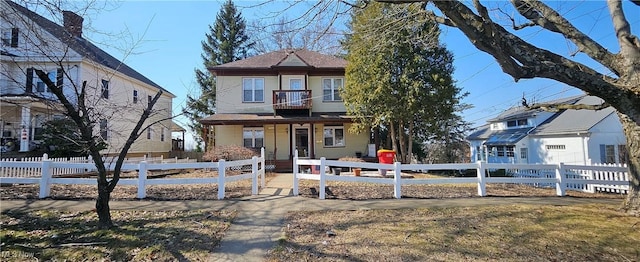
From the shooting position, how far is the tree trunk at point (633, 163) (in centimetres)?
664

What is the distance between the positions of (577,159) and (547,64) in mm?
18420

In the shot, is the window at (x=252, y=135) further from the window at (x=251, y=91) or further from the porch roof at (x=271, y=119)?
the window at (x=251, y=91)

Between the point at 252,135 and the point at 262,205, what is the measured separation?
12784 mm

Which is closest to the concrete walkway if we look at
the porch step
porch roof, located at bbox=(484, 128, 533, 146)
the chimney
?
the porch step

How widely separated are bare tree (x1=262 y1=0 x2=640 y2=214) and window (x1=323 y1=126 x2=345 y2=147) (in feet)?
40.8

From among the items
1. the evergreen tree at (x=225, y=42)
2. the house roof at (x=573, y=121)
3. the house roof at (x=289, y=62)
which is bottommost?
the house roof at (x=573, y=121)

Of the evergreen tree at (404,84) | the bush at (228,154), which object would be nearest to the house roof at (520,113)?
the evergreen tree at (404,84)

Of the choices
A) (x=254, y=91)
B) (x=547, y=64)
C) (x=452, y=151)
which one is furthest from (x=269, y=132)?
(x=452, y=151)

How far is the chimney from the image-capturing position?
581 cm

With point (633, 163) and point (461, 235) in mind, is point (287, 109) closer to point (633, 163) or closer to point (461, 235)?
point (461, 235)

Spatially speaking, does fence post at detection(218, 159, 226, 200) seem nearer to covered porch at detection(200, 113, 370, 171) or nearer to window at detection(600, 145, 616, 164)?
covered porch at detection(200, 113, 370, 171)

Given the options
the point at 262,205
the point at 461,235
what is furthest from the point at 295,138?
the point at 461,235

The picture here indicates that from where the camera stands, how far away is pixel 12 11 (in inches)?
215

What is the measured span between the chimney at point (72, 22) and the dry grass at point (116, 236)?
140 inches
